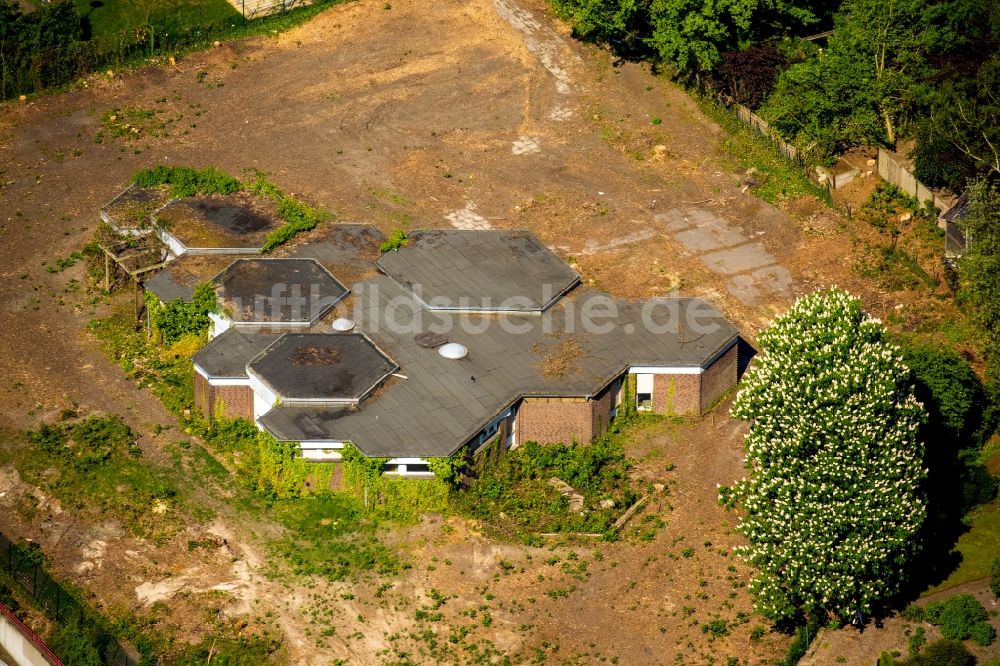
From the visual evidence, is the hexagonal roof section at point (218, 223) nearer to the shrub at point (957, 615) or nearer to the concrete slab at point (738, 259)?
the concrete slab at point (738, 259)

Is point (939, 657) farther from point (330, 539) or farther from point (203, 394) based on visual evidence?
point (203, 394)

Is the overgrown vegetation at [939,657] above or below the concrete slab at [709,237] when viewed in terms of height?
below

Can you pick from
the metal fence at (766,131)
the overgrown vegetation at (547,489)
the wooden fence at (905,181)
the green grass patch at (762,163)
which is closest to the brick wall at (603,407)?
the overgrown vegetation at (547,489)

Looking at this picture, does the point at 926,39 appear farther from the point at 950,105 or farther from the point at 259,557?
the point at 259,557

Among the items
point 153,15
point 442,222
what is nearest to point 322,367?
point 442,222

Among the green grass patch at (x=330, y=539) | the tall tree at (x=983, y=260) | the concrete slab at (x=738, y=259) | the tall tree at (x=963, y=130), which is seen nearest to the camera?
the green grass patch at (x=330, y=539)

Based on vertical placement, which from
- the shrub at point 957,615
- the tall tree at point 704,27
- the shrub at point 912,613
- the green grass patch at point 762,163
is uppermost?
the tall tree at point 704,27

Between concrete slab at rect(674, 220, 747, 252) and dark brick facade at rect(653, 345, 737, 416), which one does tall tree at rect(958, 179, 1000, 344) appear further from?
concrete slab at rect(674, 220, 747, 252)
